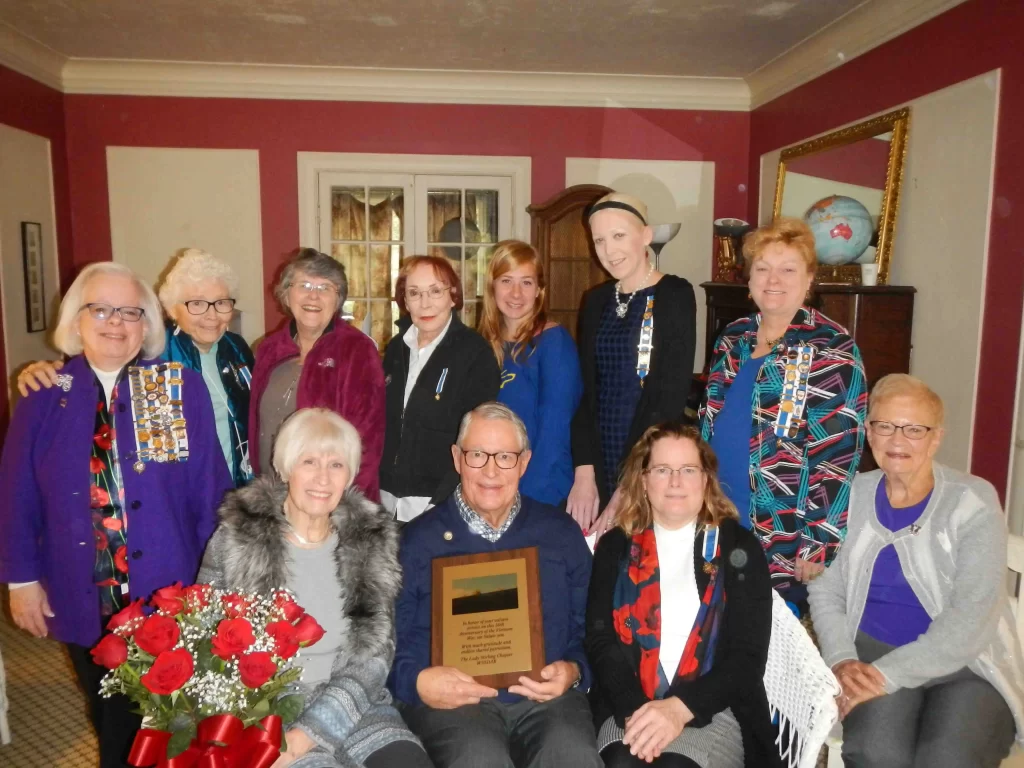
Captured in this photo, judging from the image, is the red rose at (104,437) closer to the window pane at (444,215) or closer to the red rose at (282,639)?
the red rose at (282,639)

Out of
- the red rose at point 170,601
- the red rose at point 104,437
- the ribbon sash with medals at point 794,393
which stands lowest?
the red rose at point 170,601

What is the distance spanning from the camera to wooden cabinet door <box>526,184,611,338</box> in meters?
5.89

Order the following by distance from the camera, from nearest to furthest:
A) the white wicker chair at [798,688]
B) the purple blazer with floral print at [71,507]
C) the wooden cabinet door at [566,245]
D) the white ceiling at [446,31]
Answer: the white wicker chair at [798,688] < the purple blazer with floral print at [71,507] < the white ceiling at [446,31] < the wooden cabinet door at [566,245]

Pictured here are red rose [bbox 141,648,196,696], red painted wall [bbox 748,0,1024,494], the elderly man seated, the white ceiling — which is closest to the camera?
red rose [bbox 141,648,196,696]

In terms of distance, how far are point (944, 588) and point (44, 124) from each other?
6.47 meters

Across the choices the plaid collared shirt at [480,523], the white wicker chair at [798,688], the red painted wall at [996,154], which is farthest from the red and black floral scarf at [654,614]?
the red painted wall at [996,154]

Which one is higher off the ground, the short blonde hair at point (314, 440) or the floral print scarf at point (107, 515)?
the short blonde hair at point (314, 440)

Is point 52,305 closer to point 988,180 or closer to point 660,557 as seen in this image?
point 660,557

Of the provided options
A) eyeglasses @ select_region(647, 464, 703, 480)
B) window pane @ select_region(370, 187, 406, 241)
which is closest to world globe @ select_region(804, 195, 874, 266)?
eyeglasses @ select_region(647, 464, 703, 480)

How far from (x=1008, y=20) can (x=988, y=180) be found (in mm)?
699

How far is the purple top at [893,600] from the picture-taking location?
2010mm

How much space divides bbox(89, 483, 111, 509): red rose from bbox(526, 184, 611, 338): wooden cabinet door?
4.27 meters

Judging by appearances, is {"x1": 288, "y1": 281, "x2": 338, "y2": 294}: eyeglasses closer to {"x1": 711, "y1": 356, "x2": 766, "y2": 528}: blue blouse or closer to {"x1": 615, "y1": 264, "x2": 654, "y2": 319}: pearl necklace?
{"x1": 615, "y1": 264, "x2": 654, "y2": 319}: pearl necklace

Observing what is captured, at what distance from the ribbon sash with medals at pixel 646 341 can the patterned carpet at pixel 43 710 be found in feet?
8.01
